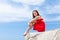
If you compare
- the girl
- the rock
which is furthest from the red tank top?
the rock

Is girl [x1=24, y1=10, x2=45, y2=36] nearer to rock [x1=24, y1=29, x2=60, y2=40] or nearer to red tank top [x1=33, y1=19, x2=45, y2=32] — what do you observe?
red tank top [x1=33, y1=19, x2=45, y2=32]

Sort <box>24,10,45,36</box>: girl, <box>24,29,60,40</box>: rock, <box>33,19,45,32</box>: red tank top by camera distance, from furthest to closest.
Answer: <box>33,19,45,32</box>: red tank top
<box>24,10,45,36</box>: girl
<box>24,29,60,40</box>: rock

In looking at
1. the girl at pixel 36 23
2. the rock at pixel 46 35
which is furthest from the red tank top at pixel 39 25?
the rock at pixel 46 35

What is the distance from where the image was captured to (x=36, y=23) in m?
14.1

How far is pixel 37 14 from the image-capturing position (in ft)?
46.1

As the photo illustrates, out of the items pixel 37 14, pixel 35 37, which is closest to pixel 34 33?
pixel 35 37

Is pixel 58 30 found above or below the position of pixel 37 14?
below

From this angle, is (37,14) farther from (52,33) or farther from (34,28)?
(52,33)

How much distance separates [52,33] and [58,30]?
349 millimetres

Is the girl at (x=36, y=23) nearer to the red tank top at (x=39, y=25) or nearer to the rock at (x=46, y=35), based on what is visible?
the red tank top at (x=39, y=25)

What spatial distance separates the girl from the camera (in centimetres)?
1394

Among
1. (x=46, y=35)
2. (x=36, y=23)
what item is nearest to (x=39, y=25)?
(x=36, y=23)

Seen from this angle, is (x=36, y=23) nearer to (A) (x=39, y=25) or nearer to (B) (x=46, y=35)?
(A) (x=39, y=25)

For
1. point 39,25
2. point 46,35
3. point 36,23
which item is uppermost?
point 36,23
